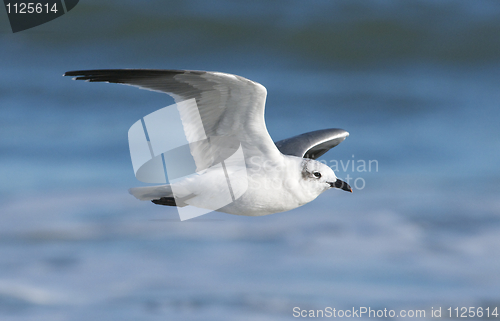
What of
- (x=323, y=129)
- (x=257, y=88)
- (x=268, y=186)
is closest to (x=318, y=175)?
(x=268, y=186)

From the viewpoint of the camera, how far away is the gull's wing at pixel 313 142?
323 inches

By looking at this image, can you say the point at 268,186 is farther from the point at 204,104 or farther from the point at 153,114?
the point at 153,114

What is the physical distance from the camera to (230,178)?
637 centimetres

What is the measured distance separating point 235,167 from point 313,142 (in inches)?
92.5

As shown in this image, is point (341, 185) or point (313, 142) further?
point (313, 142)

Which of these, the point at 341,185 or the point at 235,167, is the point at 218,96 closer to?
the point at 235,167

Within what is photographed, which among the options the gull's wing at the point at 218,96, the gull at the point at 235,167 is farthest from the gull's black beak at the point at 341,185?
the gull's wing at the point at 218,96

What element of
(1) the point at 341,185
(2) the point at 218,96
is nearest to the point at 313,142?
(1) the point at 341,185

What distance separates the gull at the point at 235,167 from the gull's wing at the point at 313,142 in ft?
5.15

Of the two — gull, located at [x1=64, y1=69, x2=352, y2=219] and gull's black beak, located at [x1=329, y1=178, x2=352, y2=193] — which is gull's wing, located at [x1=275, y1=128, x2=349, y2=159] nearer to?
gull's black beak, located at [x1=329, y1=178, x2=352, y2=193]

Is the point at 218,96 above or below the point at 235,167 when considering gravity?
above

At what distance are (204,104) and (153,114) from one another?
27.1 inches

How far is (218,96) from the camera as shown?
5.82 meters

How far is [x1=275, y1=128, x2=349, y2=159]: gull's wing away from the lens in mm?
8195
